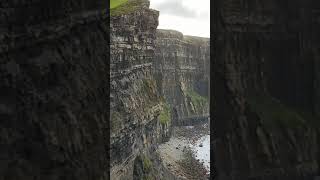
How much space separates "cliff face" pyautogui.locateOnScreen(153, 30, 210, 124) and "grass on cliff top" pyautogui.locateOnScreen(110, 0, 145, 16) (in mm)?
79316

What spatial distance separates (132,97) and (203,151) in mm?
61335

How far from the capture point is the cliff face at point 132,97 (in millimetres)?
59094

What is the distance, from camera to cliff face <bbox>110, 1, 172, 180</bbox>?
2327 inches

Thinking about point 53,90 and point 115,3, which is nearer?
point 53,90

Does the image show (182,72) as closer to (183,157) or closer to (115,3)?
(183,157)

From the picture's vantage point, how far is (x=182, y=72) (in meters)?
180
